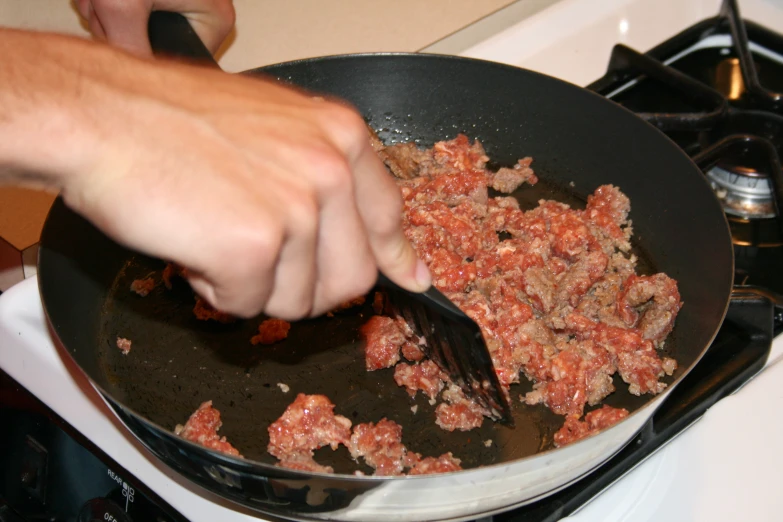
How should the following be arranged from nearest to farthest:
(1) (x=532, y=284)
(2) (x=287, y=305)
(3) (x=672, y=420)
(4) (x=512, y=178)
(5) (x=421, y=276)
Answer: (2) (x=287, y=305)
(5) (x=421, y=276)
(3) (x=672, y=420)
(1) (x=532, y=284)
(4) (x=512, y=178)

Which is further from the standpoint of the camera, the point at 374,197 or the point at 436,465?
the point at 436,465

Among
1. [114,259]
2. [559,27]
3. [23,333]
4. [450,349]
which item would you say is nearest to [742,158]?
[559,27]

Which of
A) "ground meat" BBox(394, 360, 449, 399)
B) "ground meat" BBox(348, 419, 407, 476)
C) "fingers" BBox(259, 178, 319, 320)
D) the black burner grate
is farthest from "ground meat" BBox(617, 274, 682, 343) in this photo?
"fingers" BBox(259, 178, 319, 320)

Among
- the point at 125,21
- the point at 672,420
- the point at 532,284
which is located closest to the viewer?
the point at 672,420

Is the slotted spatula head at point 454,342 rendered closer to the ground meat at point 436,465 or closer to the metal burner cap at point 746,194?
the ground meat at point 436,465

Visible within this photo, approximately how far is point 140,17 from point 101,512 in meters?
0.91

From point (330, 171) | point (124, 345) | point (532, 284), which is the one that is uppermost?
point (330, 171)

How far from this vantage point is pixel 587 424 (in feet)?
4.29

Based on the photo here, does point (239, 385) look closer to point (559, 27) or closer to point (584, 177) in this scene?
point (584, 177)

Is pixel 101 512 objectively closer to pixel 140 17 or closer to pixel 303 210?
pixel 303 210

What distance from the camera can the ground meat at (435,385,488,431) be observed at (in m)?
1.31

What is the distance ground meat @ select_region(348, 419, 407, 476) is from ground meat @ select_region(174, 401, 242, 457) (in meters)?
0.21

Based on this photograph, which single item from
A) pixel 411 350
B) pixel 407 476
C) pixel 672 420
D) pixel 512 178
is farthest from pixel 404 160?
pixel 407 476

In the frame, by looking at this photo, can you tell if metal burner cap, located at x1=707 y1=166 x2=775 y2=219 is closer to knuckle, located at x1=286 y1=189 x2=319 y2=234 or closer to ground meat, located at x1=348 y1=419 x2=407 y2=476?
ground meat, located at x1=348 y1=419 x2=407 y2=476
